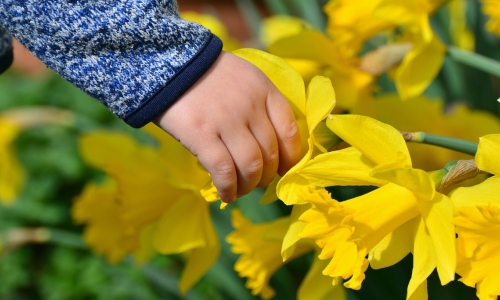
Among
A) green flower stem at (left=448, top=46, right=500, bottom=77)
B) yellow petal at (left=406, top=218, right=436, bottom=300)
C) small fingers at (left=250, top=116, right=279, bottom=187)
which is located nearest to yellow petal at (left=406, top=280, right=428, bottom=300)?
yellow petal at (left=406, top=218, right=436, bottom=300)

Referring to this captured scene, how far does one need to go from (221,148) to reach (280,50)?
0.43 meters

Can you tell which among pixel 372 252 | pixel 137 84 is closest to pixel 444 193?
pixel 372 252

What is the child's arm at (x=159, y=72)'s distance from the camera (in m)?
0.70

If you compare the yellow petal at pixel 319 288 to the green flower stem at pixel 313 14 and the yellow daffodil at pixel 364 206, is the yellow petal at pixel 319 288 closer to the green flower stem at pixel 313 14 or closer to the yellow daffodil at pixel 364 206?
the yellow daffodil at pixel 364 206

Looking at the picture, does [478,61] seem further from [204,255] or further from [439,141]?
[204,255]

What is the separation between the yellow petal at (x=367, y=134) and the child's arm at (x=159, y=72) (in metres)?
0.08

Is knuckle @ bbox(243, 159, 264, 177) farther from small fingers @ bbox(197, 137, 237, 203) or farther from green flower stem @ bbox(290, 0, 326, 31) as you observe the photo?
green flower stem @ bbox(290, 0, 326, 31)

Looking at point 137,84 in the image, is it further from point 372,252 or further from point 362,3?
point 362,3

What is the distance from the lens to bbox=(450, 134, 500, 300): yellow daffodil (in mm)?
648

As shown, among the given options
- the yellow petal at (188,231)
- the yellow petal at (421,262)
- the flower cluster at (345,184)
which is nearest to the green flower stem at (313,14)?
the flower cluster at (345,184)

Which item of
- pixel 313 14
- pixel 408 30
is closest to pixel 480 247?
pixel 408 30

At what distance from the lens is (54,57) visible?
730mm

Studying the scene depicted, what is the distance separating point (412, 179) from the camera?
661 millimetres

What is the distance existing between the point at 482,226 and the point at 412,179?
84mm
